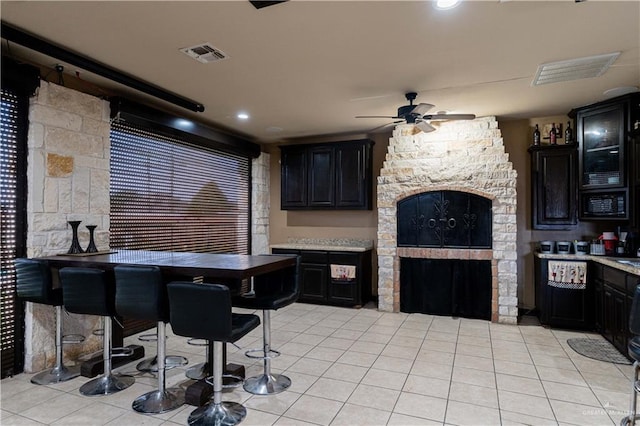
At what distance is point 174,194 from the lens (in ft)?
15.9

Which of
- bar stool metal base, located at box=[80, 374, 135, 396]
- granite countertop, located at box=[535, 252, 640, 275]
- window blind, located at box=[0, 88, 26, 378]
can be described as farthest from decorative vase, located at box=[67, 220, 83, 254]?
granite countertop, located at box=[535, 252, 640, 275]

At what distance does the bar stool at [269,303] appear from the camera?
2.91m

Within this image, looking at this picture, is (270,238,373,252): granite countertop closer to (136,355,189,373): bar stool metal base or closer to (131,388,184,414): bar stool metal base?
(136,355,189,373): bar stool metal base

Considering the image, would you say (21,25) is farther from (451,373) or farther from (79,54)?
→ (451,373)

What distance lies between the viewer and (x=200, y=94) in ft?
13.5

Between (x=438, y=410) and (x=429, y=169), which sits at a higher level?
(x=429, y=169)

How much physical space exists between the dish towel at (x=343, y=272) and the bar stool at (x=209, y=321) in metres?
3.21

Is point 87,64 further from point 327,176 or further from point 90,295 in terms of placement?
point 327,176

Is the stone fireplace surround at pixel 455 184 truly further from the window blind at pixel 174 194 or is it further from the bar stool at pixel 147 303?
the bar stool at pixel 147 303

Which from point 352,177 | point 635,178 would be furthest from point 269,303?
point 635,178

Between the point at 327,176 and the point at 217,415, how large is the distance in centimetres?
416

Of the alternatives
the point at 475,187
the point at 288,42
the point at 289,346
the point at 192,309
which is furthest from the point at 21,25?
the point at 475,187

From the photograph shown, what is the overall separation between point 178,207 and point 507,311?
4620mm

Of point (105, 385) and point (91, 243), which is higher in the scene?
point (91, 243)
